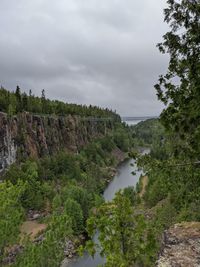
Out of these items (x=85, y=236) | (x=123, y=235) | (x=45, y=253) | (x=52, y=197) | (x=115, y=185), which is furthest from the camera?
(x=115, y=185)

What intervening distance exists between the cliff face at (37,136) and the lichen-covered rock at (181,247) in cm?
6921

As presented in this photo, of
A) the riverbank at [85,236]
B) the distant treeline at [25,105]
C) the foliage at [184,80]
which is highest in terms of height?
the distant treeline at [25,105]

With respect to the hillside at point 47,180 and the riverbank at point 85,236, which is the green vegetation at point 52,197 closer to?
the hillside at point 47,180

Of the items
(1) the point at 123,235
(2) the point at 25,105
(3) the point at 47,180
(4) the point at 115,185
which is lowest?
(4) the point at 115,185

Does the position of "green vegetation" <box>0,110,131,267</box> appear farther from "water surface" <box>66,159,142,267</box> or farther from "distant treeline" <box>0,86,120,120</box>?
"distant treeline" <box>0,86,120,120</box>

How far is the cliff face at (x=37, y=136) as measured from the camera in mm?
79750

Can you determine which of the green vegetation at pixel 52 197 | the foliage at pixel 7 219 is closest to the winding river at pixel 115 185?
the green vegetation at pixel 52 197

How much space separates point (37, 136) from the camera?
9406 centimetres

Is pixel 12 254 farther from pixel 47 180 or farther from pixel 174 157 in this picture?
pixel 47 180

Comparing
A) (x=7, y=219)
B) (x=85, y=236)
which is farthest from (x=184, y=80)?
(x=85, y=236)

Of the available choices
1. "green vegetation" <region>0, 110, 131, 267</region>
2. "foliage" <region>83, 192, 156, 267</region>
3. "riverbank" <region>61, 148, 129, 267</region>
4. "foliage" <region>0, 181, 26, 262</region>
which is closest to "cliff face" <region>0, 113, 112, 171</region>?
"green vegetation" <region>0, 110, 131, 267</region>

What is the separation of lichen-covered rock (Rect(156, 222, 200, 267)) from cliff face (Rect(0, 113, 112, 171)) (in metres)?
69.2

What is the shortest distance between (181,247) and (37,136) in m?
86.7

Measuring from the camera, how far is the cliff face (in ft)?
262
